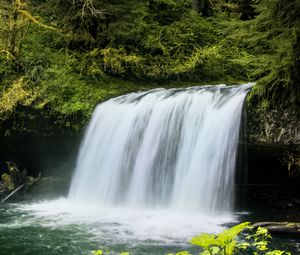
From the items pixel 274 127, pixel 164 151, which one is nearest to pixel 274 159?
pixel 274 127

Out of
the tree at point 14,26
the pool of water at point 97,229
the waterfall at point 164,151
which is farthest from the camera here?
the tree at point 14,26

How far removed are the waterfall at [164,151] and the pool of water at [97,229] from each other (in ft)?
1.22

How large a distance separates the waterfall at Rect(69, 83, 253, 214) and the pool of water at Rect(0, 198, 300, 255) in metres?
0.37

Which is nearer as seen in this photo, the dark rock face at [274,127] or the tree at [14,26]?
the dark rock face at [274,127]

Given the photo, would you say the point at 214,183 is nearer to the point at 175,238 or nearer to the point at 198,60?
the point at 175,238

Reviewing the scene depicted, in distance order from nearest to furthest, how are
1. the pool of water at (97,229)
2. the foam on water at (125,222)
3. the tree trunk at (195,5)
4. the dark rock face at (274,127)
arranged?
the pool of water at (97,229), the foam on water at (125,222), the dark rock face at (274,127), the tree trunk at (195,5)

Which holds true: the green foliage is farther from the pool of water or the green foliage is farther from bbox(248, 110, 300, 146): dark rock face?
the pool of water

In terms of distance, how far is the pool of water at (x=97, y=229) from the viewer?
666 cm

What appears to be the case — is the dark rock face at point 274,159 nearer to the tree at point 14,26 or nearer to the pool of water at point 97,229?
the pool of water at point 97,229

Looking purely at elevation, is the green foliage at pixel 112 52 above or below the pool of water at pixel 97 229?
above

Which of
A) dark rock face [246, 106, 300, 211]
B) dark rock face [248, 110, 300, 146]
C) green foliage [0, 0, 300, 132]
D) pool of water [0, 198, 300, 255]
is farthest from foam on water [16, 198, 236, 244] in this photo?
green foliage [0, 0, 300, 132]

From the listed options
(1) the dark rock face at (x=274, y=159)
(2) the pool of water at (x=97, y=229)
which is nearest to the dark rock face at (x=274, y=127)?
(1) the dark rock face at (x=274, y=159)

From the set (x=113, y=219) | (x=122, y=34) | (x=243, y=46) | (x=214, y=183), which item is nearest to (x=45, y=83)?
(x=122, y=34)

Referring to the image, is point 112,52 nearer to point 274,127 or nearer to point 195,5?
point 274,127
